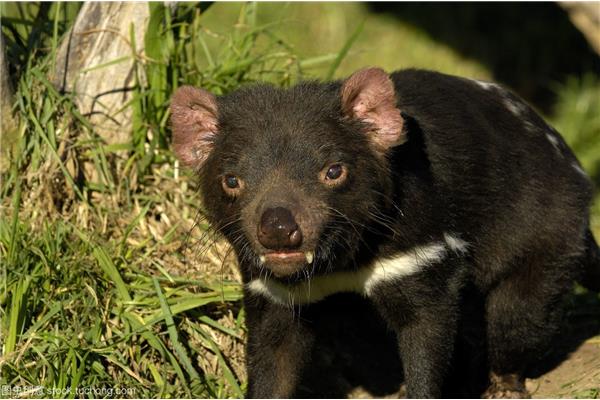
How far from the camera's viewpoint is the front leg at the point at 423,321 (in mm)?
4809

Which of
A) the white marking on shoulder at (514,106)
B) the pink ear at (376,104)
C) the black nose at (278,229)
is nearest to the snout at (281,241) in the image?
the black nose at (278,229)

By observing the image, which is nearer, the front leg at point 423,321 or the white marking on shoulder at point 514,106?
the front leg at point 423,321

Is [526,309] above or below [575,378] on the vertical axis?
above

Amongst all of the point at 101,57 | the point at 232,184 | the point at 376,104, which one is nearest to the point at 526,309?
the point at 376,104

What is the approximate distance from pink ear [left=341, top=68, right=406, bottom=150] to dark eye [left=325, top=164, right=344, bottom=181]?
0.26 meters

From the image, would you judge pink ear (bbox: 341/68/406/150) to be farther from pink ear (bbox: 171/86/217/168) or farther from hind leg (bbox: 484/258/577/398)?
hind leg (bbox: 484/258/577/398)

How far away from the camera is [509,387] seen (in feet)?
18.7

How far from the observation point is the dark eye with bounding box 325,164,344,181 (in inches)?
173

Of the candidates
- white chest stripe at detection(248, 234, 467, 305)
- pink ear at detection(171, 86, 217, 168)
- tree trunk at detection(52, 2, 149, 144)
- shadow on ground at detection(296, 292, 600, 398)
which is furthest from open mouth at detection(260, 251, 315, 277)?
tree trunk at detection(52, 2, 149, 144)

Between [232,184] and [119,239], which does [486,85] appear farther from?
[119,239]

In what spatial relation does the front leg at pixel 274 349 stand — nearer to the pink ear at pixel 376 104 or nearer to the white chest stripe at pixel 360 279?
the white chest stripe at pixel 360 279

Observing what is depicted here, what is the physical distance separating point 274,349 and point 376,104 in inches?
51.5

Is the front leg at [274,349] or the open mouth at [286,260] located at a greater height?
the open mouth at [286,260]

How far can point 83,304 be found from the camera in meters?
5.27
